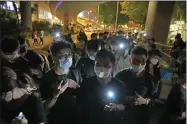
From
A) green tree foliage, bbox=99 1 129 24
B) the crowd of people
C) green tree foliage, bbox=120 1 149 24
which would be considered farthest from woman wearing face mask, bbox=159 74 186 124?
green tree foliage, bbox=99 1 129 24

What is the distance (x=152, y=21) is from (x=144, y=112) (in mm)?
14596

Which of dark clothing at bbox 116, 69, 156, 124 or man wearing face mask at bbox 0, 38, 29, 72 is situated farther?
man wearing face mask at bbox 0, 38, 29, 72

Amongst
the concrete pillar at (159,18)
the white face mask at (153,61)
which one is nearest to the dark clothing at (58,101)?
the white face mask at (153,61)

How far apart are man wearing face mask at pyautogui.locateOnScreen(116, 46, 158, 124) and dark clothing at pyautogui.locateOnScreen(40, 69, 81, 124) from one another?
0.66 meters

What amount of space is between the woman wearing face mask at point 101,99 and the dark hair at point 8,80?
2.40 feet

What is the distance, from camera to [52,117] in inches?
98.0

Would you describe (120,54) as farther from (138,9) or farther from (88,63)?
(138,9)

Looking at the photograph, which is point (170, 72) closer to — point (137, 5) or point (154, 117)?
point (154, 117)

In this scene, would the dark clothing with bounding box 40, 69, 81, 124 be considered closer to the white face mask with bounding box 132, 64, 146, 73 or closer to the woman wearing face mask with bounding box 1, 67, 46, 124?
the woman wearing face mask with bounding box 1, 67, 46, 124

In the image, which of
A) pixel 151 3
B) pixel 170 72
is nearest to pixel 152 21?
pixel 151 3

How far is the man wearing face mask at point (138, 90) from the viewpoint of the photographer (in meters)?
2.70

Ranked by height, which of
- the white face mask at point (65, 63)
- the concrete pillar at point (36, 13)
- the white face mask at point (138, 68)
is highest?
the concrete pillar at point (36, 13)

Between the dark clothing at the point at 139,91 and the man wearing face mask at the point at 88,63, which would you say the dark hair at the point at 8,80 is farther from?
the man wearing face mask at the point at 88,63

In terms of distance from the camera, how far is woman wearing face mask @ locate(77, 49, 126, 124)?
238cm
